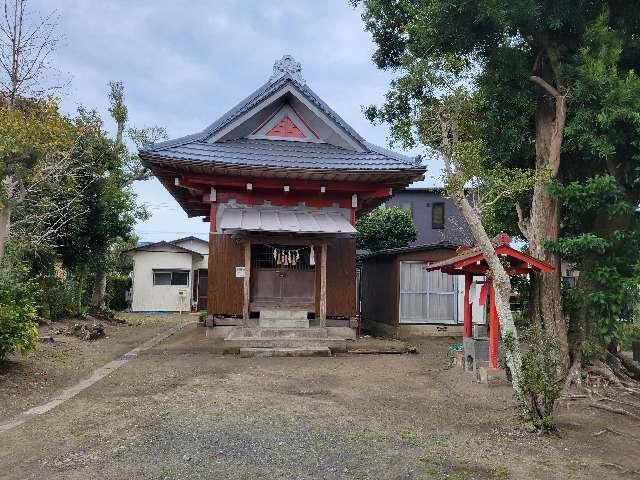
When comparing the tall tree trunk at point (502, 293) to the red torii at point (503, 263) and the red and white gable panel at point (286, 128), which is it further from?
the red and white gable panel at point (286, 128)

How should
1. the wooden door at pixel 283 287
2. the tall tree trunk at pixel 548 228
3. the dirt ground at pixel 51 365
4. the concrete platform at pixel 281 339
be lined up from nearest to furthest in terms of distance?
the dirt ground at pixel 51 365 < the tall tree trunk at pixel 548 228 < the concrete platform at pixel 281 339 < the wooden door at pixel 283 287

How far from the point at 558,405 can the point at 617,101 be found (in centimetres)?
493

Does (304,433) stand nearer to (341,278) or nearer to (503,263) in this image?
(503,263)

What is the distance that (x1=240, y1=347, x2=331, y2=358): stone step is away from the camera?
1056 cm

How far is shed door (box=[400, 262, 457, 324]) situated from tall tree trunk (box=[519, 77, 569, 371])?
637 centimetres

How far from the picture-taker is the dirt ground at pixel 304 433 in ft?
14.5

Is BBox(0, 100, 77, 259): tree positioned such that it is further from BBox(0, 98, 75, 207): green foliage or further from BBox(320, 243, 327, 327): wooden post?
BBox(320, 243, 327, 327): wooden post

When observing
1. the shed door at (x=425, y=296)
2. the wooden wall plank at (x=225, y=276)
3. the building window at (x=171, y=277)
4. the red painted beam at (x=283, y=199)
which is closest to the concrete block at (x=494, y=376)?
the red painted beam at (x=283, y=199)

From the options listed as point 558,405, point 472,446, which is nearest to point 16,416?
point 472,446

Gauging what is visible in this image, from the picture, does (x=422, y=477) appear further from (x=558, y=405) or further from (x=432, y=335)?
(x=432, y=335)

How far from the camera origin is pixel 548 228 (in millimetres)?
8922

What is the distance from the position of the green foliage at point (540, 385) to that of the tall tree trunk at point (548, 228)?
3070 mm

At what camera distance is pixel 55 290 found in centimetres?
1631

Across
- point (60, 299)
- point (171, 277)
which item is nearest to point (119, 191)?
point (60, 299)
